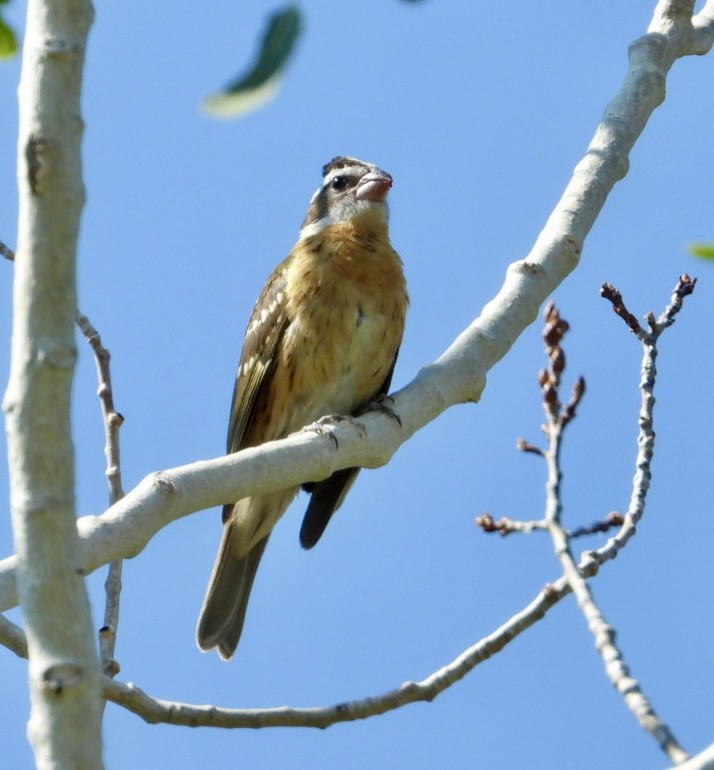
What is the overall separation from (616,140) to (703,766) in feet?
9.69

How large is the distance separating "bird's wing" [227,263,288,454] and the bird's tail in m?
0.54

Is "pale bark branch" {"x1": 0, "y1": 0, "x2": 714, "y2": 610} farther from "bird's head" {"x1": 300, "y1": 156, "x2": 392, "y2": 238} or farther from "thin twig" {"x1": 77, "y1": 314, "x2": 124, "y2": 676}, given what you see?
"bird's head" {"x1": 300, "y1": 156, "x2": 392, "y2": 238}

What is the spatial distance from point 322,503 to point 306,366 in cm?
71

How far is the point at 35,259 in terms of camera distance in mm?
2373

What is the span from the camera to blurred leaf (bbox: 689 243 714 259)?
198 cm

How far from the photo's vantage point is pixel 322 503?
265 inches

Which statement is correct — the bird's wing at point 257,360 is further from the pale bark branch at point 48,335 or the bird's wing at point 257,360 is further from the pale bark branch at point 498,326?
the pale bark branch at point 48,335

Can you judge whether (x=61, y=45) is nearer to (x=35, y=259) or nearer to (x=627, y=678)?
(x=35, y=259)

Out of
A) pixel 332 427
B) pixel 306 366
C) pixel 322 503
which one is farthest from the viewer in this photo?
pixel 322 503

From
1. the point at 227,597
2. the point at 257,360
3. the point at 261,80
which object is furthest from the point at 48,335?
the point at 227,597

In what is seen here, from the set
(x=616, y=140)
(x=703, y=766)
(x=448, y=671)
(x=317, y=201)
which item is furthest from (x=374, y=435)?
(x=317, y=201)

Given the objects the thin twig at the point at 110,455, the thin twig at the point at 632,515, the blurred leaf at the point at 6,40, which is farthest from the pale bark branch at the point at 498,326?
the blurred leaf at the point at 6,40

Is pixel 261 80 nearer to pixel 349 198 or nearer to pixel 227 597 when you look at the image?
pixel 227 597

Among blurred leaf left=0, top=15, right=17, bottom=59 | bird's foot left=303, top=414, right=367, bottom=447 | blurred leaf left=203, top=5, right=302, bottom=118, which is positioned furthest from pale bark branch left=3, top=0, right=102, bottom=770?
bird's foot left=303, top=414, right=367, bottom=447
